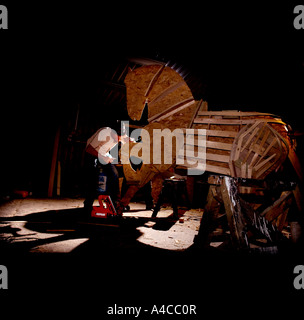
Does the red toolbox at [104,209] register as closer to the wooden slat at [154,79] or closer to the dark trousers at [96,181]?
the dark trousers at [96,181]

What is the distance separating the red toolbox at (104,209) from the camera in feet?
16.6

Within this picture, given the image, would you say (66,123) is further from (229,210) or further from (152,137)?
(229,210)

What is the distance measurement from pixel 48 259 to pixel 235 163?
138 inches

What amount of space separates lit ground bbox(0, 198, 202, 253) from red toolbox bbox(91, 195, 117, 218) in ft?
0.50

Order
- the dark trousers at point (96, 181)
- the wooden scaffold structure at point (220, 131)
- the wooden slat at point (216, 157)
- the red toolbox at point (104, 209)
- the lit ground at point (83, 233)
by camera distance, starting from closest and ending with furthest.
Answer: the lit ground at point (83, 233), the wooden scaffold structure at point (220, 131), the wooden slat at point (216, 157), the dark trousers at point (96, 181), the red toolbox at point (104, 209)

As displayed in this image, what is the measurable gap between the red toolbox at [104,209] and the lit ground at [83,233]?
0.15 metres

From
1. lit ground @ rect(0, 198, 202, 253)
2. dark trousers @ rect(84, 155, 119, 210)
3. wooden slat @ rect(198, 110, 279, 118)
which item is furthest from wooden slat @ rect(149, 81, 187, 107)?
lit ground @ rect(0, 198, 202, 253)

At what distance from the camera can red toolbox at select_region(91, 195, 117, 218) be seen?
507cm

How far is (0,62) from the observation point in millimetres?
6977

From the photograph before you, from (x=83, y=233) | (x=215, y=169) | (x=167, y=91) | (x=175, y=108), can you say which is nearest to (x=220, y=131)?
(x=215, y=169)

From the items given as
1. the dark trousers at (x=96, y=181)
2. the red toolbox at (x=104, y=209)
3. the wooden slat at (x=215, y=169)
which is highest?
the wooden slat at (x=215, y=169)

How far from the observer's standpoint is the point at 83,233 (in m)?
3.96

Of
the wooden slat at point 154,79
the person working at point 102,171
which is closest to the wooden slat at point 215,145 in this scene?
the wooden slat at point 154,79

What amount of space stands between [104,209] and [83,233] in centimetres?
119
